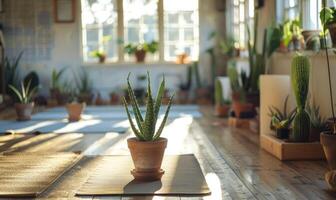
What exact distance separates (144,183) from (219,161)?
1.12 metres

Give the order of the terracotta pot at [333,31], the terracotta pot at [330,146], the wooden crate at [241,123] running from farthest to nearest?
the wooden crate at [241,123] → the terracotta pot at [333,31] → the terracotta pot at [330,146]

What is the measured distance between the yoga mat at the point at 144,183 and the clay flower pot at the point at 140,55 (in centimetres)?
646

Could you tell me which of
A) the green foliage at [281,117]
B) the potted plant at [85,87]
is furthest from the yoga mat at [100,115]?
the green foliage at [281,117]

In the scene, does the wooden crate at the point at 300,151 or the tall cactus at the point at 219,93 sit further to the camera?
the tall cactus at the point at 219,93

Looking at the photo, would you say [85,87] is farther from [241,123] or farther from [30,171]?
[30,171]

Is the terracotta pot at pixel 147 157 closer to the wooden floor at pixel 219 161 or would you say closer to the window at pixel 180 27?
the wooden floor at pixel 219 161

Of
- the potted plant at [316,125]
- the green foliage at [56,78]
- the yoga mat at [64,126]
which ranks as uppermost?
the green foliage at [56,78]

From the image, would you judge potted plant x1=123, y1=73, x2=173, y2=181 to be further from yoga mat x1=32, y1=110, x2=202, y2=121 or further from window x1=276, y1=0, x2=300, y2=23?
yoga mat x1=32, y1=110, x2=202, y2=121

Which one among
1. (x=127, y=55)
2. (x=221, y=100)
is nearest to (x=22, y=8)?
(x=127, y=55)

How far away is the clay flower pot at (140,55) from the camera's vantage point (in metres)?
11.0

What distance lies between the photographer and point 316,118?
5062 mm

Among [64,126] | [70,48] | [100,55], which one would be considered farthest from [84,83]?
[64,126]

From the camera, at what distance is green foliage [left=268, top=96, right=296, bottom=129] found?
508cm

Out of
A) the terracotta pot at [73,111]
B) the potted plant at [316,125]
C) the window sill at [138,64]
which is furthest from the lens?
the window sill at [138,64]
